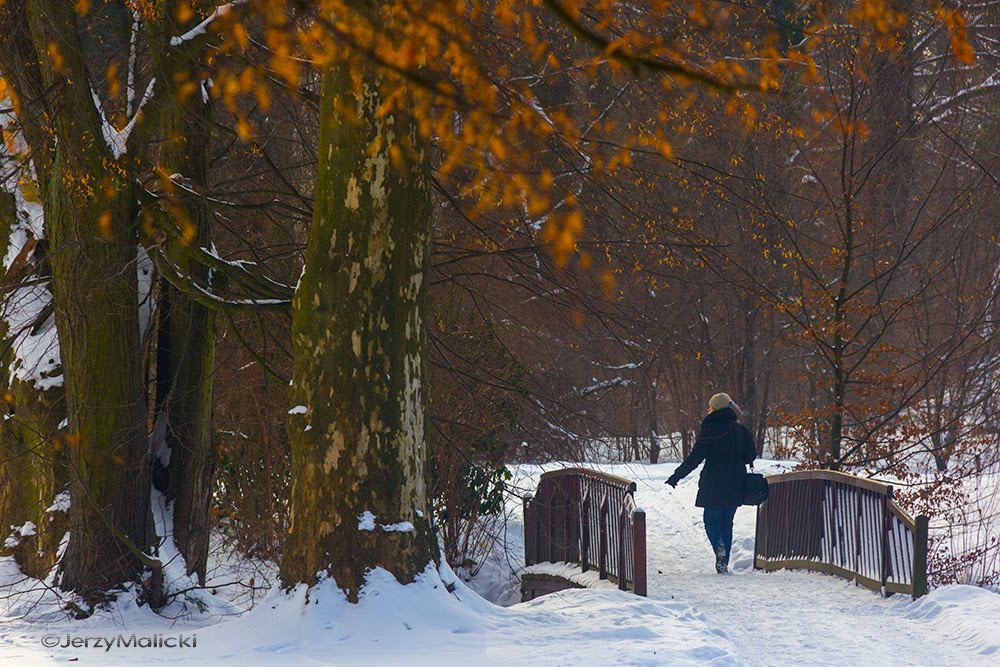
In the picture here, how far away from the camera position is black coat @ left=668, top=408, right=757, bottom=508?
39.0ft

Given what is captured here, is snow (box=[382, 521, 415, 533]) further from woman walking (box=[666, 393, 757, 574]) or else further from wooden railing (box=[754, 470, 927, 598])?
woman walking (box=[666, 393, 757, 574])

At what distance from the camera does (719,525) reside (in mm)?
12062

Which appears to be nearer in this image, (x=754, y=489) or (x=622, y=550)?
(x=622, y=550)

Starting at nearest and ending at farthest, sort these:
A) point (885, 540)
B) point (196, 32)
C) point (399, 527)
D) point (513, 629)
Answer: point (399, 527) < point (513, 629) < point (196, 32) < point (885, 540)

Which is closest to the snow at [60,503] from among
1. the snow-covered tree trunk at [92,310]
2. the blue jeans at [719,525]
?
the snow-covered tree trunk at [92,310]

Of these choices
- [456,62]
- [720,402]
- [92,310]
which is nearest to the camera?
[456,62]

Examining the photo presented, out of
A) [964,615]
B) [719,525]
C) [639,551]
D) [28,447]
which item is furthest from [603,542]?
[28,447]

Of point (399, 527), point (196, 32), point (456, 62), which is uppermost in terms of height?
point (196, 32)

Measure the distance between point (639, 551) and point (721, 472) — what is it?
249cm

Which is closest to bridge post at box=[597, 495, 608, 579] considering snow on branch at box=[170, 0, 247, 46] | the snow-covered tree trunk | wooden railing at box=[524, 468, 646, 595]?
wooden railing at box=[524, 468, 646, 595]

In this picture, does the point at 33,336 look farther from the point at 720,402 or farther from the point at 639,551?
the point at 720,402

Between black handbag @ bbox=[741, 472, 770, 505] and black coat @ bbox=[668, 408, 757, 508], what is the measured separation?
8 centimetres

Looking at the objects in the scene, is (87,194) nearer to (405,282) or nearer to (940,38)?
(405,282)

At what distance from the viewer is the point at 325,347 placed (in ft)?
22.6
